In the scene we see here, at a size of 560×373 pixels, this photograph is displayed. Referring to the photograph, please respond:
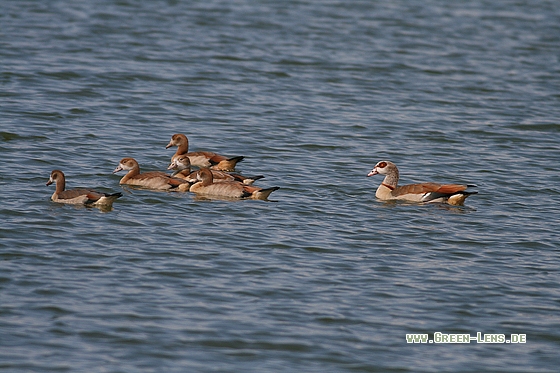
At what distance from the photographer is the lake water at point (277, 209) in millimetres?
10383

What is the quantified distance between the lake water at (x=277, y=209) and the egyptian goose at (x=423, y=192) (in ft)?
0.69

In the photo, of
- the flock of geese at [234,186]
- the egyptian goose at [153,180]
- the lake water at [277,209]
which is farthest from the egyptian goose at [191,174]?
the lake water at [277,209]

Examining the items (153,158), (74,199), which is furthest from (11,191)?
(153,158)

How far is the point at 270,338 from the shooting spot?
34.1ft

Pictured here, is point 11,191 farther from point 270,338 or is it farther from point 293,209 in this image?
point 270,338

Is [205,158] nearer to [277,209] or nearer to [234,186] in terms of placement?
[234,186]

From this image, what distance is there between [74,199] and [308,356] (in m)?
5.67

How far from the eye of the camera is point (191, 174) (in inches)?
653

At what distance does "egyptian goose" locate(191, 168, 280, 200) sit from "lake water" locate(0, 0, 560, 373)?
29 cm

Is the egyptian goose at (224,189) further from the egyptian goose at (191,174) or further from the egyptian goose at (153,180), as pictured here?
the egyptian goose at (153,180)

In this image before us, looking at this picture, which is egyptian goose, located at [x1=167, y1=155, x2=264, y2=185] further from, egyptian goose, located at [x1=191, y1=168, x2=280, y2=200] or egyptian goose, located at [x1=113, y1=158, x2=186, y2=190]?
egyptian goose, located at [x1=113, y1=158, x2=186, y2=190]

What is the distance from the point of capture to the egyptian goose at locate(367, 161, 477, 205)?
1599cm

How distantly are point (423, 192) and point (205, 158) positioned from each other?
4.17m

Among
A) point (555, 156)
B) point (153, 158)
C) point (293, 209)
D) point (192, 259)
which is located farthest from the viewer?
point (555, 156)
